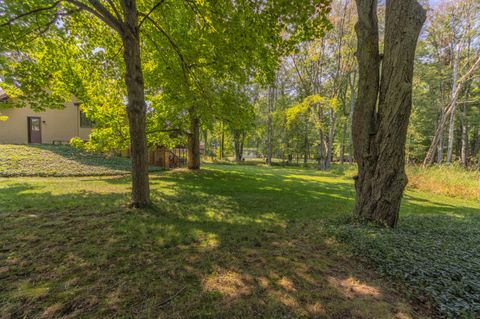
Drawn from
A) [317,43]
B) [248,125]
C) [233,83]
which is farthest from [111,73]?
[317,43]

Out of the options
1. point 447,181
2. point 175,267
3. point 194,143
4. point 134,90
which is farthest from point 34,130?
point 447,181

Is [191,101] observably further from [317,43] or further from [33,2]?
[317,43]

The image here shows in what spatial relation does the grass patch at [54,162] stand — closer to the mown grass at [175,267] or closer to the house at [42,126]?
the house at [42,126]

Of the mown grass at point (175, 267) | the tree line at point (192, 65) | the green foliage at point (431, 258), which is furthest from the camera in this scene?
the tree line at point (192, 65)

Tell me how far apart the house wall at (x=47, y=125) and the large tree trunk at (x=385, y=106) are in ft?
65.5

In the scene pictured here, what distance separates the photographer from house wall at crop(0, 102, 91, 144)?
15.4m

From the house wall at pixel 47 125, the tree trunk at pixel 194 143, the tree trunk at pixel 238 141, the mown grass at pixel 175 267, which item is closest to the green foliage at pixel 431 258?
the mown grass at pixel 175 267

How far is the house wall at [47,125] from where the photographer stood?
15359 mm

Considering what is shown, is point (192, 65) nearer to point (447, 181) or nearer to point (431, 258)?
point (431, 258)

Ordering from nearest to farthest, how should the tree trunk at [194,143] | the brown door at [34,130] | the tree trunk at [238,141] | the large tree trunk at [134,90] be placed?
1. the large tree trunk at [134,90]
2. the tree trunk at [194,143]
3. the brown door at [34,130]
4. the tree trunk at [238,141]

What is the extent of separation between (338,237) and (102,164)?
1343 centimetres

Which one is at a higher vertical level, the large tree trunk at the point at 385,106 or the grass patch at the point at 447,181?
the large tree trunk at the point at 385,106

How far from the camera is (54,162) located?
11242 millimetres

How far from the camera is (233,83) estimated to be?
26.7 ft
